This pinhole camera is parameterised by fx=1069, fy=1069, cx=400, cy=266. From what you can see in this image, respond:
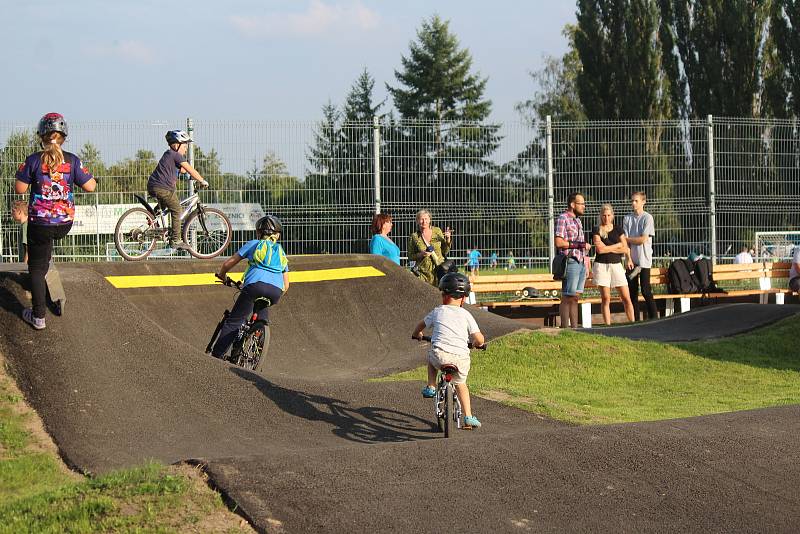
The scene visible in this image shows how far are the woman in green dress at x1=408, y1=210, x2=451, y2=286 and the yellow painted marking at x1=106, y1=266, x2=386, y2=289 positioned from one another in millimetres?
810

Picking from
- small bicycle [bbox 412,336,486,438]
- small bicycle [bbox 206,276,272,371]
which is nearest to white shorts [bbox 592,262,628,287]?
small bicycle [bbox 206,276,272,371]

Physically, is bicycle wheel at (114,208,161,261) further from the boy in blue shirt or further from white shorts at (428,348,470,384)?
white shorts at (428,348,470,384)

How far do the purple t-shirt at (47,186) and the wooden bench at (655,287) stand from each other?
10520 mm

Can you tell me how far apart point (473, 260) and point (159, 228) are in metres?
7.07

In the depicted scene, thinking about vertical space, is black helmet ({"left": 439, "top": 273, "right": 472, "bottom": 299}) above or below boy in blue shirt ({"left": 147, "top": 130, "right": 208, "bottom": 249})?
below

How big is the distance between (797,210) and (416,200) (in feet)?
26.2

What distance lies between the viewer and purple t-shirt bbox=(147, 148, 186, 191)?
13.6 meters

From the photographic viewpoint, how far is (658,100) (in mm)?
46188

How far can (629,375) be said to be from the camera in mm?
13102

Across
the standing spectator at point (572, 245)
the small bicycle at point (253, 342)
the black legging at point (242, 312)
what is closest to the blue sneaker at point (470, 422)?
the small bicycle at point (253, 342)

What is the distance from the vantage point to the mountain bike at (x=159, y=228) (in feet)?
46.8

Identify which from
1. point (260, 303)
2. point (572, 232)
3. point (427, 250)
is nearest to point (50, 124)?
point (260, 303)

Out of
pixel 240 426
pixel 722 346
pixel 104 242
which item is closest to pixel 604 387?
pixel 722 346

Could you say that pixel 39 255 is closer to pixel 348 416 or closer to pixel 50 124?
pixel 50 124
